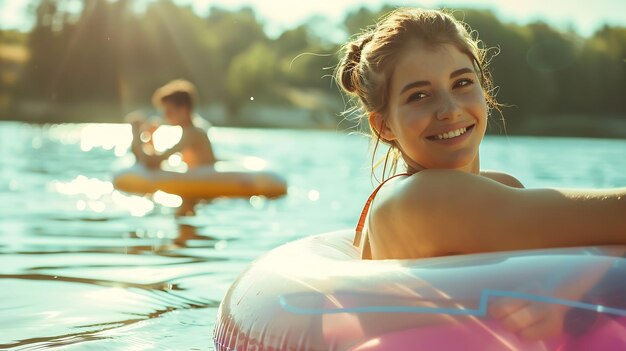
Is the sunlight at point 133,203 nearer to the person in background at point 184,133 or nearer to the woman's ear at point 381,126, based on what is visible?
the person in background at point 184,133

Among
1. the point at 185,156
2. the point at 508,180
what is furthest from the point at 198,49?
the point at 508,180

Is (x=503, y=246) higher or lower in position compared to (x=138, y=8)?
lower

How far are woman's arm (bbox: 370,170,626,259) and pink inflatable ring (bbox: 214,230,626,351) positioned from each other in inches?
1.9

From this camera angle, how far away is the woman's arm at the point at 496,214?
204 centimetres

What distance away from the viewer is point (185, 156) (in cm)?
882

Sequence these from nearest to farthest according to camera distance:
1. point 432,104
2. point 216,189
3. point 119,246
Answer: point 432,104
point 119,246
point 216,189

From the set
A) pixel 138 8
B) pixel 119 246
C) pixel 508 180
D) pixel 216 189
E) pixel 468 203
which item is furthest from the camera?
pixel 138 8

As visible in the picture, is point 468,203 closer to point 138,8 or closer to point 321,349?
point 321,349

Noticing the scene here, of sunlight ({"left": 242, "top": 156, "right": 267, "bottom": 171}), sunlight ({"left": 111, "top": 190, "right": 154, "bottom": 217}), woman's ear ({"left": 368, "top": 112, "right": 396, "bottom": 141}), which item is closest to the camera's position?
woman's ear ({"left": 368, "top": 112, "right": 396, "bottom": 141})

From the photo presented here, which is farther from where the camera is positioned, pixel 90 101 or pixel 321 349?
pixel 90 101

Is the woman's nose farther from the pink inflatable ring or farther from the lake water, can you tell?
the lake water

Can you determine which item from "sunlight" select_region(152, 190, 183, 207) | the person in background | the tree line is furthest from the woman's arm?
the tree line

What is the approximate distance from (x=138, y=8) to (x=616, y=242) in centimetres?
4033

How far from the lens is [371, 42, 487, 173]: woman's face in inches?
92.7
